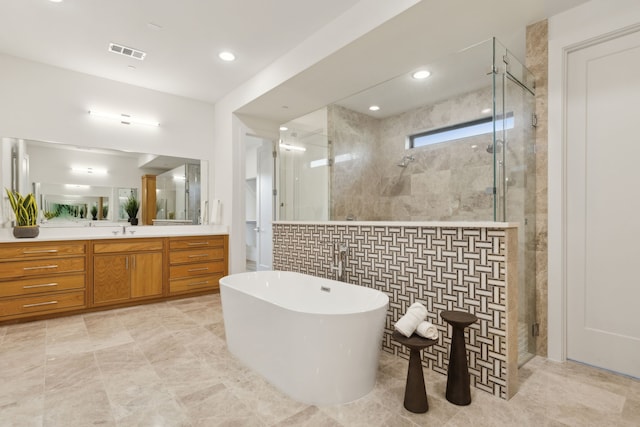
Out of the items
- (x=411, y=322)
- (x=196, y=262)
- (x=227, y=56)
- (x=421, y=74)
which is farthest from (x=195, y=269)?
(x=421, y=74)

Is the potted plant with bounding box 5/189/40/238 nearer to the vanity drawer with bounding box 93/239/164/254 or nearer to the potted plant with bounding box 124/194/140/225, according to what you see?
the vanity drawer with bounding box 93/239/164/254

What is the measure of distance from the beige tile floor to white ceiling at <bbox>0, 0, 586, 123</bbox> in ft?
8.28

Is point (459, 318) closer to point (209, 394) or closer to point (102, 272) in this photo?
point (209, 394)

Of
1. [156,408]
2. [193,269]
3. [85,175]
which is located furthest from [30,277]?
[156,408]

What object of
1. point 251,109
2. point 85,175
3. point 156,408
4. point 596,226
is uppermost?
point 251,109

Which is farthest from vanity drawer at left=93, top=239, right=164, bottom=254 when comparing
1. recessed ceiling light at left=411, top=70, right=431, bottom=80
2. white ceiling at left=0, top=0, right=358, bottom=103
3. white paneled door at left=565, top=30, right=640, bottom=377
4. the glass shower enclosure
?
white paneled door at left=565, top=30, right=640, bottom=377

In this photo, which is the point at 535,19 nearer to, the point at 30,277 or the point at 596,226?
the point at 596,226

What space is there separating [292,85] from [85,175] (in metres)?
2.72

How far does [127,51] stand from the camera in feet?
10.7

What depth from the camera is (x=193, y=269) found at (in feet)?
13.4

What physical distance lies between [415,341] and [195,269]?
3.22 m

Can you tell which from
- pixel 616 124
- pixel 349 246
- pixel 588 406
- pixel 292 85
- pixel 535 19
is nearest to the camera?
pixel 588 406

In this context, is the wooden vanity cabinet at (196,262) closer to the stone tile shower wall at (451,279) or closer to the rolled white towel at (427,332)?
the stone tile shower wall at (451,279)

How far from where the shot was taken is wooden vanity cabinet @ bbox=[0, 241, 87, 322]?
298 cm
